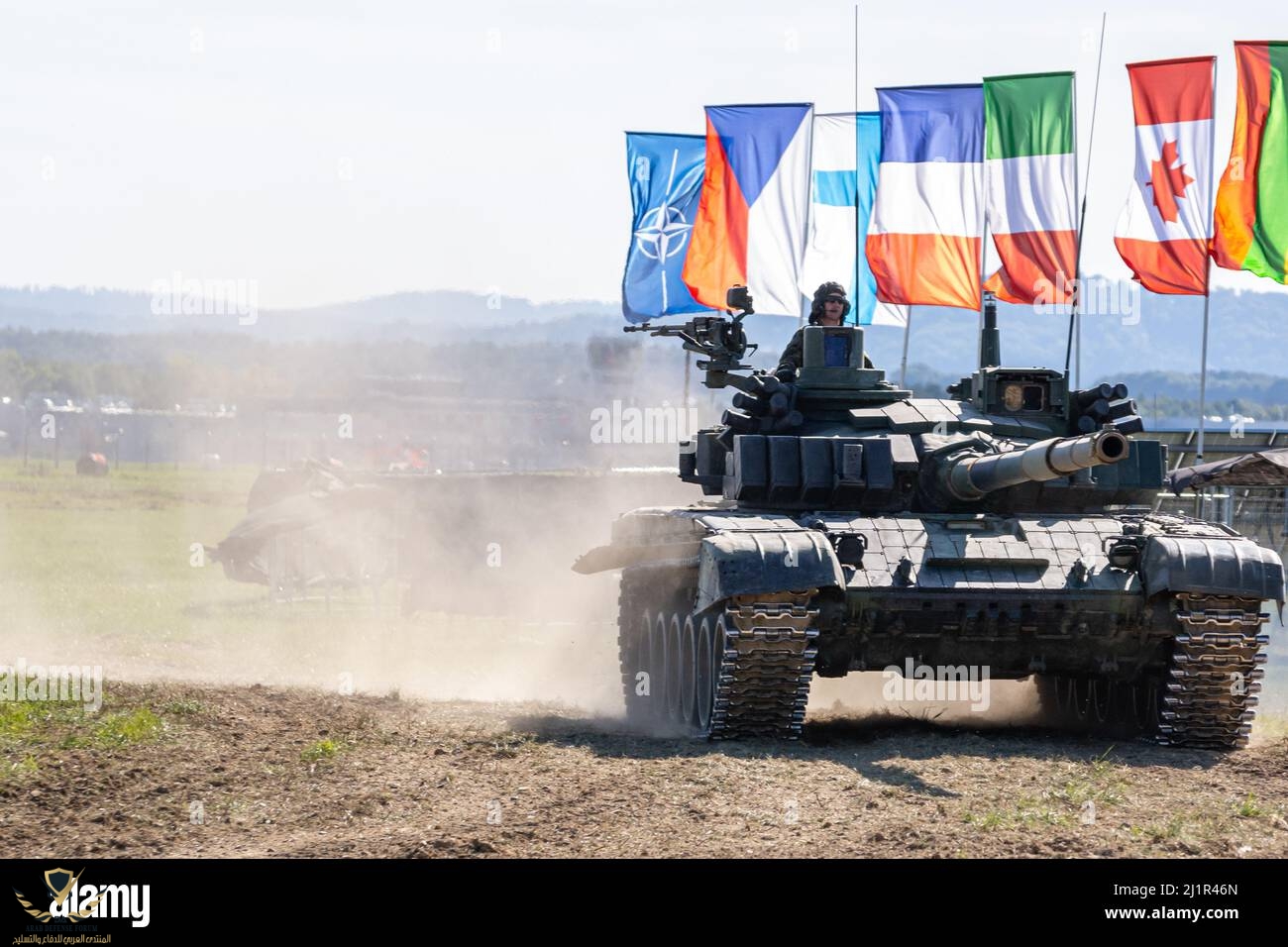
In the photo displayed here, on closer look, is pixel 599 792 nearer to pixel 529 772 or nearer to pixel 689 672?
pixel 529 772

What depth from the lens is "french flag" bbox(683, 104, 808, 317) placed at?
2962 cm

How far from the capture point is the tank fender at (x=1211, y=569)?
14891 mm

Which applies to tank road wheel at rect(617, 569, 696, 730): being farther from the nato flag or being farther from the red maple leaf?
the red maple leaf

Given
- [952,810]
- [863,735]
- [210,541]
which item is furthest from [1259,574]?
[210,541]

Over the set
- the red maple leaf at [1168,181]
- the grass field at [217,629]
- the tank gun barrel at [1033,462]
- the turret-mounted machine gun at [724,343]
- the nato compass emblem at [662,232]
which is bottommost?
the grass field at [217,629]

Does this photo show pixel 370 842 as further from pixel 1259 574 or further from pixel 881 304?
pixel 881 304

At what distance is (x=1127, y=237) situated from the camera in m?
26.9

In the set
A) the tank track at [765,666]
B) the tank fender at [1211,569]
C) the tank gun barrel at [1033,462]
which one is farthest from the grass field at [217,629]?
the tank fender at [1211,569]

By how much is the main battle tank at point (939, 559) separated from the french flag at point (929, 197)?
10.2 m

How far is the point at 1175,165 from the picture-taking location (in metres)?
26.4

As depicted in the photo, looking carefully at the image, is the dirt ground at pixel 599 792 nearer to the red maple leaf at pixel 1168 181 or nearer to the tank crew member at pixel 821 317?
the tank crew member at pixel 821 317

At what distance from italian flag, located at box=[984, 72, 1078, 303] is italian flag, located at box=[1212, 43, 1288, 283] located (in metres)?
2.20

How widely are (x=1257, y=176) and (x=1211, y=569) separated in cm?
1321

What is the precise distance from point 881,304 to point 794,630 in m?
15.7
